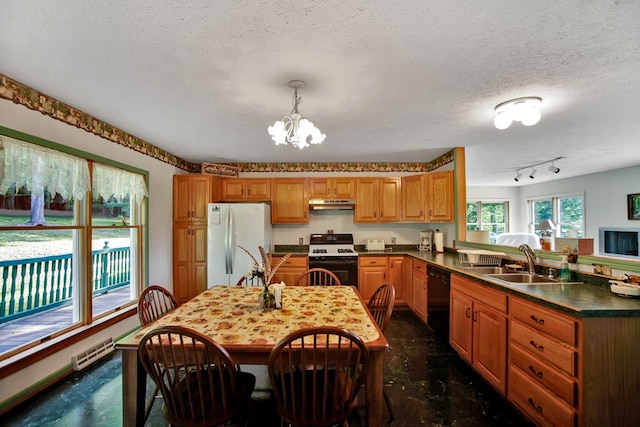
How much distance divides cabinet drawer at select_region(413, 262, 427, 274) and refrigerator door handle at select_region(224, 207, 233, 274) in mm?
2542

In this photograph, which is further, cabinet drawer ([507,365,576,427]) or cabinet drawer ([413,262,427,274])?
cabinet drawer ([413,262,427,274])

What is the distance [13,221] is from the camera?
2014 mm

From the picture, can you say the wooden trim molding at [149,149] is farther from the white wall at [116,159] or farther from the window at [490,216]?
the window at [490,216]

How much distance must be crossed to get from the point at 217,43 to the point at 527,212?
8641 mm

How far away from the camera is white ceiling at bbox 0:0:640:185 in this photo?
4.17 ft

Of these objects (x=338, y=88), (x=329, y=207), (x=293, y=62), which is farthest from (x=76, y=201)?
(x=329, y=207)

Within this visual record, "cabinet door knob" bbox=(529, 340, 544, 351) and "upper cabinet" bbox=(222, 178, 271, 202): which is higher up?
"upper cabinet" bbox=(222, 178, 271, 202)

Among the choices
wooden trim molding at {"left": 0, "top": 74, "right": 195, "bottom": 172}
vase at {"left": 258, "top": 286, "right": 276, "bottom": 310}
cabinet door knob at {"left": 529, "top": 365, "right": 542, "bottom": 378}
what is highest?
wooden trim molding at {"left": 0, "top": 74, "right": 195, "bottom": 172}

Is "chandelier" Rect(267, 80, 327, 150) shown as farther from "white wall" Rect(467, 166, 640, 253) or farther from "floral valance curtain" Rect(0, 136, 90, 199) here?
"white wall" Rect(467, 166, 640, 253)

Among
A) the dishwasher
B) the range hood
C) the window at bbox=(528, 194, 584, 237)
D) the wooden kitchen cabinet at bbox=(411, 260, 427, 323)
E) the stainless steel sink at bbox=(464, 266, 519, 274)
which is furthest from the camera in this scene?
the window at bbox=(528, 194, 584, 237)

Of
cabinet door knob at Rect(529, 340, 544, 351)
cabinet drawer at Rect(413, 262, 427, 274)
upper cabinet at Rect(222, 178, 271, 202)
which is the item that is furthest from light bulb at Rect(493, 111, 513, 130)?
upper cabinet at Rect(222, 178, 271, 202)

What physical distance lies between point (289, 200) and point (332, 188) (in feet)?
2.36

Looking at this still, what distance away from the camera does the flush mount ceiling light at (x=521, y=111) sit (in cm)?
210

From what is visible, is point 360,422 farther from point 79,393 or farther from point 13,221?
point 13,221
